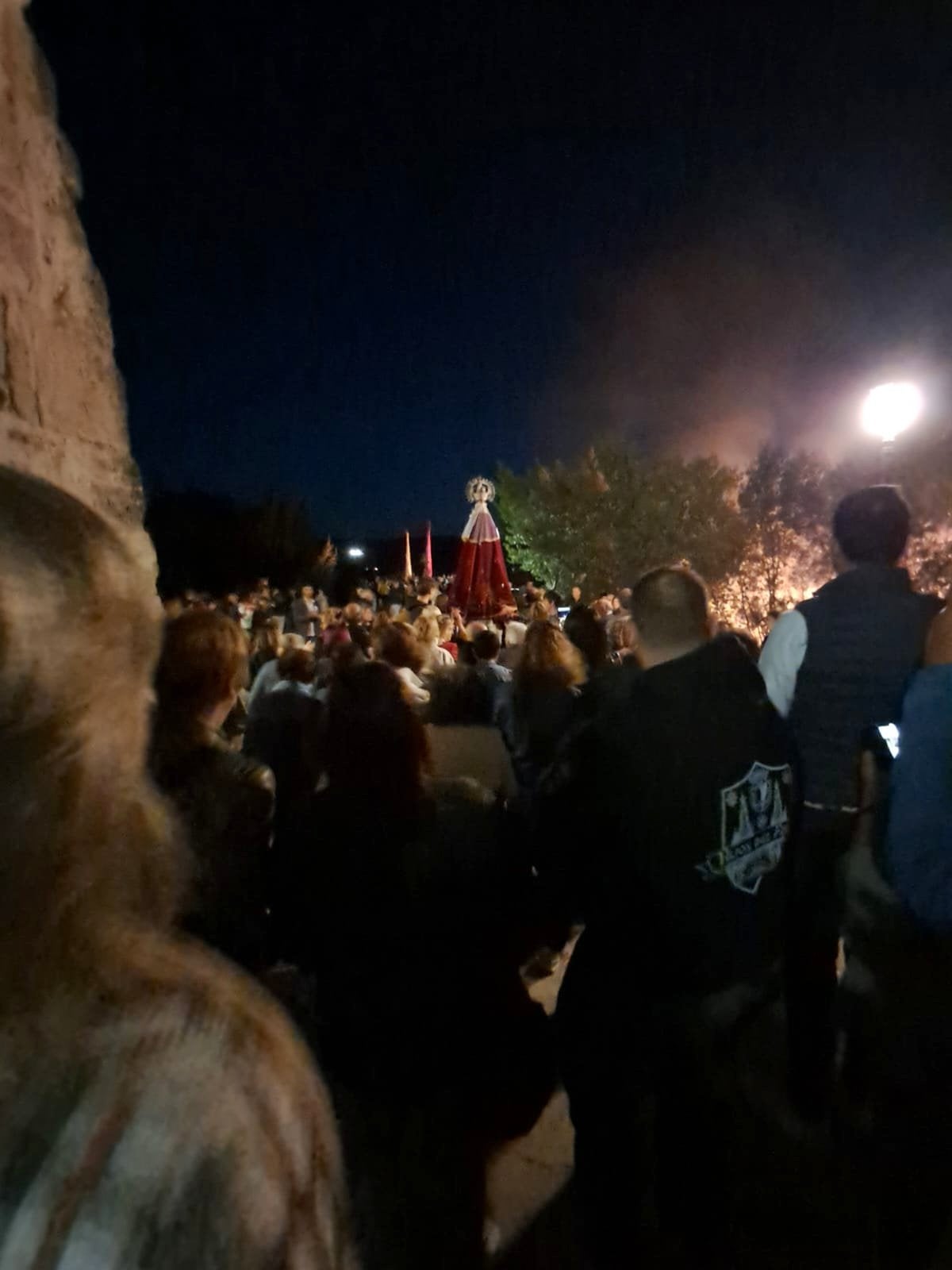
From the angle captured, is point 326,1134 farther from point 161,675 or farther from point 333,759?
point 161,675

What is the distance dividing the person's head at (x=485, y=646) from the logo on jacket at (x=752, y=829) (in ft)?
11.6

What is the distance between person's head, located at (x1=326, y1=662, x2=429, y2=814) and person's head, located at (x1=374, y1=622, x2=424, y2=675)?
2738 mm

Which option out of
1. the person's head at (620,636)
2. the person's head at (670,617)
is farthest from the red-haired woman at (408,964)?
the person's head at (620,636)

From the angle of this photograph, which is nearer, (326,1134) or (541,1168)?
(326,1134)

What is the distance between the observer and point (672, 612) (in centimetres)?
250

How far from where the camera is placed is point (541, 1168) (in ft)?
10.2

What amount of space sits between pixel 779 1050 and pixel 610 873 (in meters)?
2.09

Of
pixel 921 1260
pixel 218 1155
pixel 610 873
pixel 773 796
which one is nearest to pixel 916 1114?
pixel 921 1260

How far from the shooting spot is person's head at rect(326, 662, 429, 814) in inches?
83.7

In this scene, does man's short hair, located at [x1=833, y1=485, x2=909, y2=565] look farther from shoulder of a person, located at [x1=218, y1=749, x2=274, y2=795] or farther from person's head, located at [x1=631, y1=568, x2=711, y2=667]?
shoulder of a person, located at [x1=218, y1=749, x2=274, y2=795]

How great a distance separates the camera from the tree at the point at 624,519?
90.8 feet

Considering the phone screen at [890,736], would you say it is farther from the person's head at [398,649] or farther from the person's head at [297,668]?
the person's head at [297,668]

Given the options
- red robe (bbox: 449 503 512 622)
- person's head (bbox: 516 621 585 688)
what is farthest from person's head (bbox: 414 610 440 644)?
red robe (bbox: 449 503 512 622)

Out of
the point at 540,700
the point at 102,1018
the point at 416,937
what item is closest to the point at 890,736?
the point at 416,937
